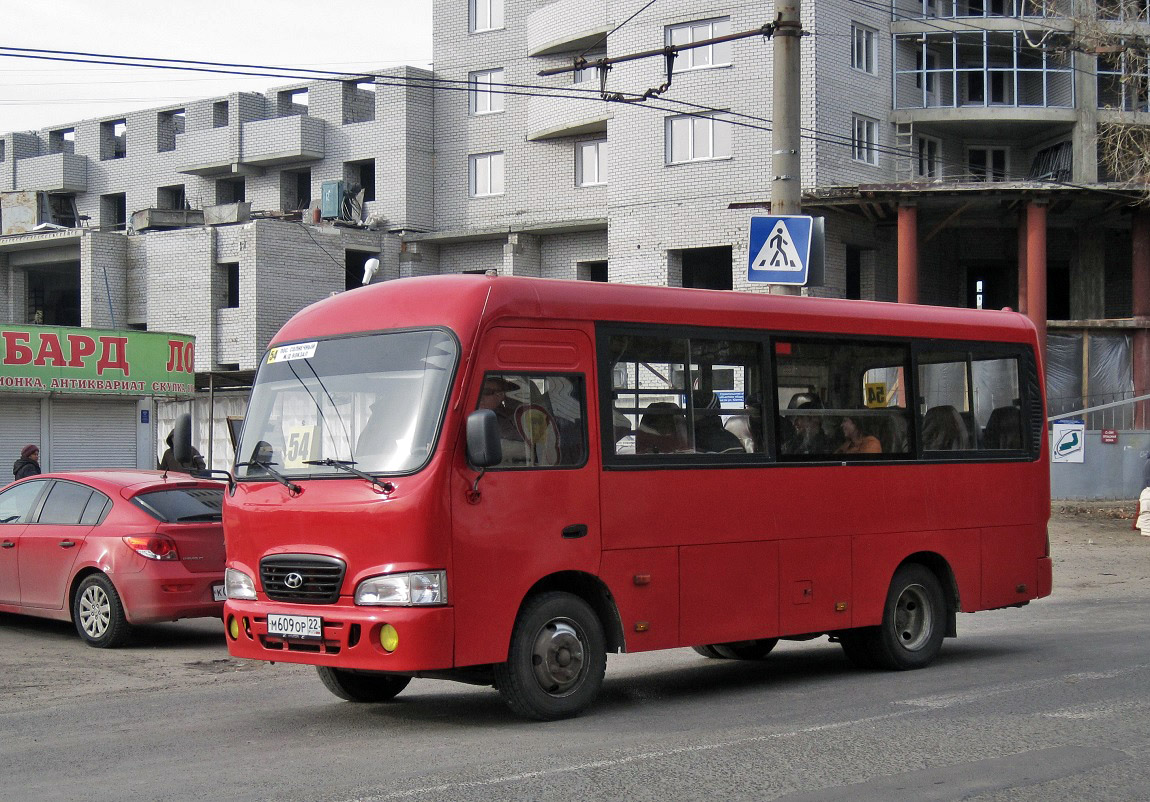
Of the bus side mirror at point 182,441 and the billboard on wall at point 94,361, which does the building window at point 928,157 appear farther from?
the bus side mirror at point 182,441

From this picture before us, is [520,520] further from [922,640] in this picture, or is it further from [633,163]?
[633,163]

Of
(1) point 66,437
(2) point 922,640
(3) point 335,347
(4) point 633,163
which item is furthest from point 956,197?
(3) point 335,347

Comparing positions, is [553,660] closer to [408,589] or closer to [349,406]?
[408,589]

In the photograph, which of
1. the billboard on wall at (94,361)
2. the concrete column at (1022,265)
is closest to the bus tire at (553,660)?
the billboard on wall at (94,361)

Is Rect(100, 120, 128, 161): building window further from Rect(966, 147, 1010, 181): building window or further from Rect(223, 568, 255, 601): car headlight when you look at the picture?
Rect(223, 568, 255, 601): car headlight

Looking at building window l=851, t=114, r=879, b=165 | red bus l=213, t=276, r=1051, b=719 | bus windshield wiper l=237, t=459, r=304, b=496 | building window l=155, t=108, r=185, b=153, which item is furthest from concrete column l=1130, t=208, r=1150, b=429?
building window l=155, t=108, r=185, b=153

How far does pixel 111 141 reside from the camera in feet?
182

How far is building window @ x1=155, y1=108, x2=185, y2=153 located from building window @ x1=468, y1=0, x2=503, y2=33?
12.7 meters

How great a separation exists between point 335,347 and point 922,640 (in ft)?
17.7

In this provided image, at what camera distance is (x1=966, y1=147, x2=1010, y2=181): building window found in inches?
1695

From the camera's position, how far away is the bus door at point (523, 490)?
8.27m

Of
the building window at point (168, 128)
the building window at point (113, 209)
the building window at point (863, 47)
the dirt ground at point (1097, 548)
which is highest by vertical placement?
the building window at point (168, 128)

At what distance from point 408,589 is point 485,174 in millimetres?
39476

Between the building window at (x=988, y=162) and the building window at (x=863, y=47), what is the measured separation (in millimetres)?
5859
